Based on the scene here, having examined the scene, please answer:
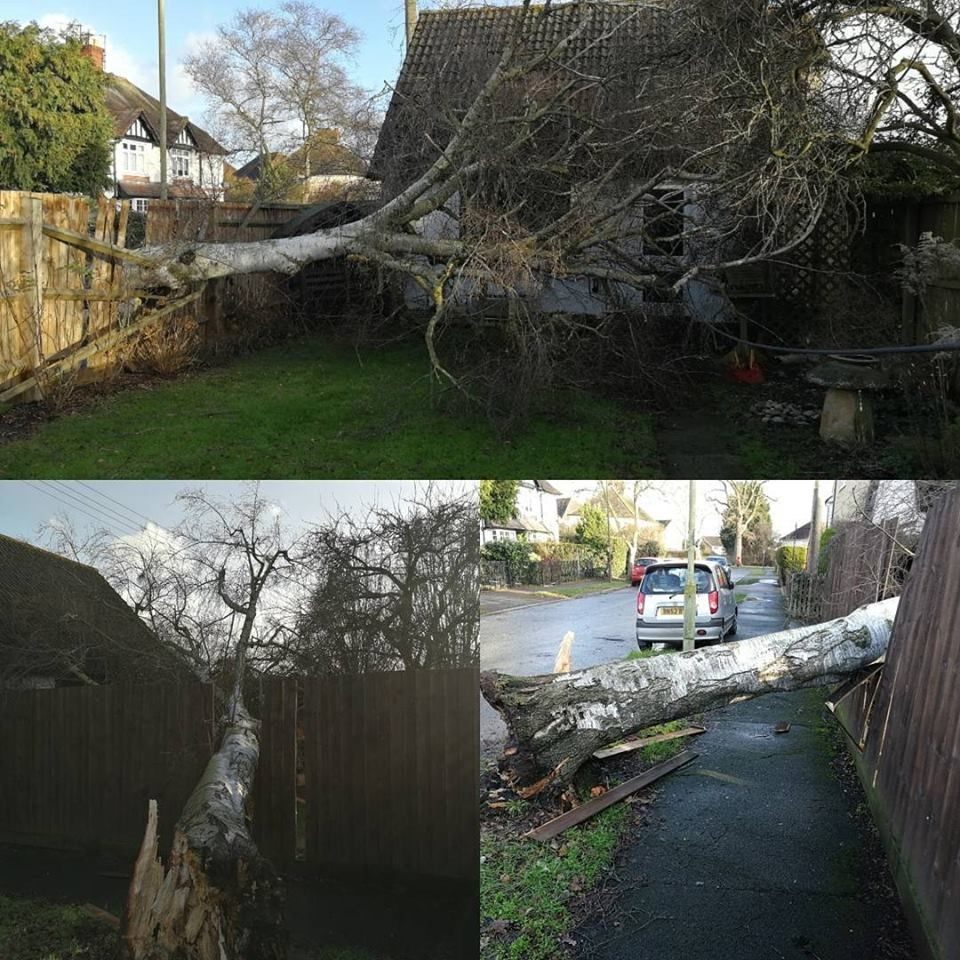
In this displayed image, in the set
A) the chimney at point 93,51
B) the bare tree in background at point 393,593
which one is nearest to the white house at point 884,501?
the bare tree in background at point 393,593

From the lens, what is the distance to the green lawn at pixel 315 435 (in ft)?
15.9

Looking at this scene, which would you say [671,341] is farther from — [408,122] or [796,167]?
[408,122]

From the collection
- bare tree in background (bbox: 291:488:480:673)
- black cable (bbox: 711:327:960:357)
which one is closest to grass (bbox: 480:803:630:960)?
bare tree in background (bbox: 291:488:480:673)

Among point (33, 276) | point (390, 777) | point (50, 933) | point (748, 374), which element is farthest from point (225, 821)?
point (748, 374)

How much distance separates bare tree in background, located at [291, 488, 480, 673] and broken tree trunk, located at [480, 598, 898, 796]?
0.65ft

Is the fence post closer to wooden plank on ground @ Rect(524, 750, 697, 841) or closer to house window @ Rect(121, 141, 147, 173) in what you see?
wooden plank on ground @ Rect(524, 750, 697, 841)

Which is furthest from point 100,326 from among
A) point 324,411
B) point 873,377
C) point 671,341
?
point 873,377

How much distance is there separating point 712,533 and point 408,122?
222 inches

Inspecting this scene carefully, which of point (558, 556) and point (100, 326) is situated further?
point (100, 326)

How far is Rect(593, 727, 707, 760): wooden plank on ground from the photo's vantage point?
3055 mm

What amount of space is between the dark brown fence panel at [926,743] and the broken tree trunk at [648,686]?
0.54ft

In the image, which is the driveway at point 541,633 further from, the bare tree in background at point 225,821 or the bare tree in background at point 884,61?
the bare tree in background at point 884,61

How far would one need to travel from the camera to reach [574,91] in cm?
655

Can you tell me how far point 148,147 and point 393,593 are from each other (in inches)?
1118
